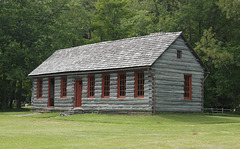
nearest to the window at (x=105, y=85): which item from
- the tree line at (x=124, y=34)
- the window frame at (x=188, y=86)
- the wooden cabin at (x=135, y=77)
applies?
the wooden cabin at (x=135, y=77)

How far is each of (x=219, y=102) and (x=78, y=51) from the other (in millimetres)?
20690

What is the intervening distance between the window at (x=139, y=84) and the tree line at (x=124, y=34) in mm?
13599

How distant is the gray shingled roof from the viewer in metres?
27.4

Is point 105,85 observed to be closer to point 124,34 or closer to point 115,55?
point 115,55

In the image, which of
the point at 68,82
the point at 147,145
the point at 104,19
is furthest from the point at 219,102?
the point at 147,145

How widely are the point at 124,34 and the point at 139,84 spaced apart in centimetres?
2471

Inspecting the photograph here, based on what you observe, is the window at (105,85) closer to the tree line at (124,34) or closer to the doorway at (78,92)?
the doorway at (78,92)

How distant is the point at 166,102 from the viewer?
27406 millimetres

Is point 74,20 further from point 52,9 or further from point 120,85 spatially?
point 120,85

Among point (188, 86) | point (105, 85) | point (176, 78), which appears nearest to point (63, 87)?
point (105, 85)

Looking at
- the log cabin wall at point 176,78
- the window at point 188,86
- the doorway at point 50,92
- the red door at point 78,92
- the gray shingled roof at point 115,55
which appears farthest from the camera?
the doorway at point 50,92

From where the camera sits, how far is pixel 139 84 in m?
27.3

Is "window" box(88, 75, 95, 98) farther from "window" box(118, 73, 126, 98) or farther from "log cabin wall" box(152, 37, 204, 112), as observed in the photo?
"log cabin wall" box(152, 37, 204, 112)

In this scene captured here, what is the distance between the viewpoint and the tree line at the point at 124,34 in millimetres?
40500
